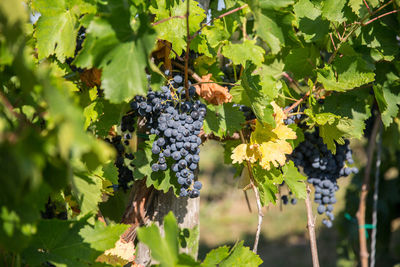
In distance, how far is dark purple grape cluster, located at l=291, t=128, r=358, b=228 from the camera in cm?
170

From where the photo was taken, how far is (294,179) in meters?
1.52

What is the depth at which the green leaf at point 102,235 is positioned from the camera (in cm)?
103

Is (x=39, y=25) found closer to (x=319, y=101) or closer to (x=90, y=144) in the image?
(x=90, y=144)

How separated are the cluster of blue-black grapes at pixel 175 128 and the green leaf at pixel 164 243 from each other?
1.17 ft

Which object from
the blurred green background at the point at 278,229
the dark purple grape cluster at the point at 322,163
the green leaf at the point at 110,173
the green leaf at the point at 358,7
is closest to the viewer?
the green leaf at the point at 110,173

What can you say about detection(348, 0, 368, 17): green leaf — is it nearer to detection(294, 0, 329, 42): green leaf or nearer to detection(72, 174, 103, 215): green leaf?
detection(294, 0, 329, 42): green leaf

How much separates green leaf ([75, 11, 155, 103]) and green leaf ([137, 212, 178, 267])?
320mm

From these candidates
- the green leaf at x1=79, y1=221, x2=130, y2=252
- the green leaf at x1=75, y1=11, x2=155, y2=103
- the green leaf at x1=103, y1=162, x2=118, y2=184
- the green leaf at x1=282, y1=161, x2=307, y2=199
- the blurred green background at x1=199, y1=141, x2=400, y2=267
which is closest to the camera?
the green leaf at x1=75, y1=11, x2=155, y2=103

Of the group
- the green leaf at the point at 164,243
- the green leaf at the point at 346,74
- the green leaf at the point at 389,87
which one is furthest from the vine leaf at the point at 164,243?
the green leaf at the point at 389,87

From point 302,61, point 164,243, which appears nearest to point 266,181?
point 302,61

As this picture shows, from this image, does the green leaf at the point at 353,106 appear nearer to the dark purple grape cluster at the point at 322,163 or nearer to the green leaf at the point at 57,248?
the dark purple grape cluster at the point at 322,163

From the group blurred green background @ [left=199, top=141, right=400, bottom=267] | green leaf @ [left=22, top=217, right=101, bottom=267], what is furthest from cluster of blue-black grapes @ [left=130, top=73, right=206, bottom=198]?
blurred green background @ [left=199, top=141, right=400, bottom=267]

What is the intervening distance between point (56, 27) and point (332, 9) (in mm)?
982

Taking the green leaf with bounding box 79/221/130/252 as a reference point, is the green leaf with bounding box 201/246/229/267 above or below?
below
